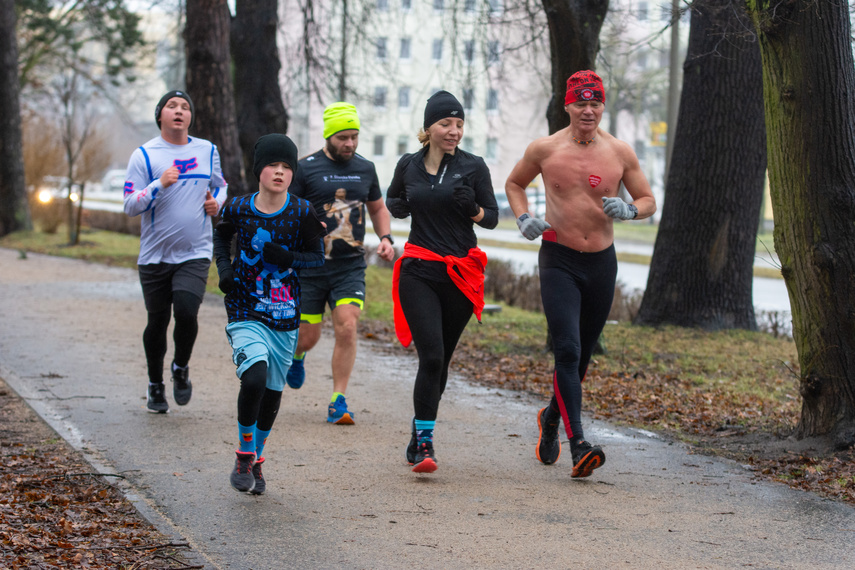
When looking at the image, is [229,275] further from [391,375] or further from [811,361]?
[391,375]

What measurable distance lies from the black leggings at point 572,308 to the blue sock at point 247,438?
1.68 m

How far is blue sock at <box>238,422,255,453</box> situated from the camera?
4.93 m

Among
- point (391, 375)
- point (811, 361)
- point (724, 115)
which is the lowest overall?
point (391, 375)

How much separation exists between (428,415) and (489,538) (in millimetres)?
1162

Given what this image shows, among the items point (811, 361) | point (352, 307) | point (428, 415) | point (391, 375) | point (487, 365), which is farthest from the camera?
point (487, 365)

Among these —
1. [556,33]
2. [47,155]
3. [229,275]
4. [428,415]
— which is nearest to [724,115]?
[556,33]

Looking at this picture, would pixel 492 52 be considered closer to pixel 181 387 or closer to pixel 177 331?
pixel 177 331

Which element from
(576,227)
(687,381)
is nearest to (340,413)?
(576,227)

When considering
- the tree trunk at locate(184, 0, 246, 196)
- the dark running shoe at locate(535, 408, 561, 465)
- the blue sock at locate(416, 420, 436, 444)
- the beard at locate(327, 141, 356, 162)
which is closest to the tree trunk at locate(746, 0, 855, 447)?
the dark running shoe at locate(535, 408, 561, 465)

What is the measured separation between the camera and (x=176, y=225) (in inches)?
263

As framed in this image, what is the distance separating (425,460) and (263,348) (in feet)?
3.61

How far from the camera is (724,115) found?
40.0 feet

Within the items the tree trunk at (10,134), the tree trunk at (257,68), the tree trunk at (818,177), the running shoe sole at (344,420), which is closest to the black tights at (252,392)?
the running shoe sole at (344,420)

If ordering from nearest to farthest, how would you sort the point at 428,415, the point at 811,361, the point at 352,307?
the point at 428,415
the point at 811,361
the point at 352,307
